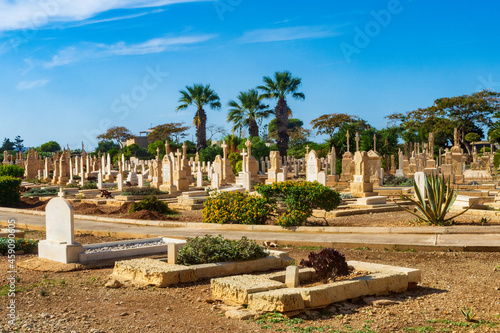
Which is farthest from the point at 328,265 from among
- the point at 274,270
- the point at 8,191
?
the point at 8,191

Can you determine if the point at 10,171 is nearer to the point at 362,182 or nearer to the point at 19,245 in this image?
the point at 362,182

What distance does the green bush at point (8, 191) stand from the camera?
2177 cm

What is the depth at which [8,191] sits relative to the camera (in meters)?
21.9

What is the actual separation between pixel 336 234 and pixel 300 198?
4.78 feet

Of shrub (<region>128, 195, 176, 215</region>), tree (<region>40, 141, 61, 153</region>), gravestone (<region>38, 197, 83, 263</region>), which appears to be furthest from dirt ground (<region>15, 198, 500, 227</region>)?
tree (<region>40, 141, 61, 153</region>)

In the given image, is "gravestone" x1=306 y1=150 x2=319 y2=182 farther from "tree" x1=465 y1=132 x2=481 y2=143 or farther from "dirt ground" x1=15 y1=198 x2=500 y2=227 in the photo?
"tree" x1=465 y1=132 x2=481 y2=143

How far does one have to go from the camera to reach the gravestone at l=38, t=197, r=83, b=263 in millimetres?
8359

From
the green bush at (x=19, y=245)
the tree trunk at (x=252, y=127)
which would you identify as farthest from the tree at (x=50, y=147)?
the green bush at (x=19, y=245)

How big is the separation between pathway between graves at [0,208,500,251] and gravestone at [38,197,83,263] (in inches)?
134

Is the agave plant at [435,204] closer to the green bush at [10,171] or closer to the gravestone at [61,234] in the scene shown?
the gravestone at [61,234]

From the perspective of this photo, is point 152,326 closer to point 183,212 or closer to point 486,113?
point 183,212

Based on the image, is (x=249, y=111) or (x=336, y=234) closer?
(x=336, y=234)

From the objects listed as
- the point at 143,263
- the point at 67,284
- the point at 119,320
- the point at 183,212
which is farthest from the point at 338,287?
the point at 183,212

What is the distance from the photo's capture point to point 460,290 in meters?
6.53
